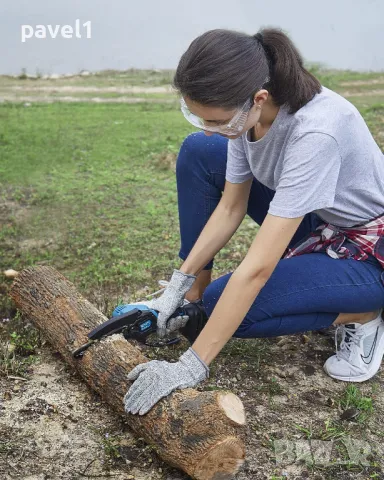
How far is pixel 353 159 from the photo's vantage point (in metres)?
2.16

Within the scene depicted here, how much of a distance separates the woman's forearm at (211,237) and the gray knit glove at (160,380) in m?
0.57

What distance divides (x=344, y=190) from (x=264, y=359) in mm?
890

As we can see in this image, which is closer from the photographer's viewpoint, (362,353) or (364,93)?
(362,353)

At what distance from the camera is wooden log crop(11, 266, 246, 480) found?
190cm

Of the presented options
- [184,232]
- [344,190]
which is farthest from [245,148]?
[184,232]

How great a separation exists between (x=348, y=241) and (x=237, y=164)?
0.55 m

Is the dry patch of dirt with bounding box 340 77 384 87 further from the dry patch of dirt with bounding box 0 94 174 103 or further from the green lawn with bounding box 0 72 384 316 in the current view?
the dry patch of dirt with bounding box 0 94 174 103

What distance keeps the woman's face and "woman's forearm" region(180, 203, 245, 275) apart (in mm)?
585

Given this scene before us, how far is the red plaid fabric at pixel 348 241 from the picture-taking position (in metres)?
2.34

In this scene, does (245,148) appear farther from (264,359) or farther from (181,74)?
(264,359)

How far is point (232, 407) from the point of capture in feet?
6.40

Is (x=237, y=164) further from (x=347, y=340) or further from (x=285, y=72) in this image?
(x=347, y=340)

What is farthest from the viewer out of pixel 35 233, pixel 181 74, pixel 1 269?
pixel 35 233

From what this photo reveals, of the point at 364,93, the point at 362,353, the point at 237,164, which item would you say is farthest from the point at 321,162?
the point at 364,93
